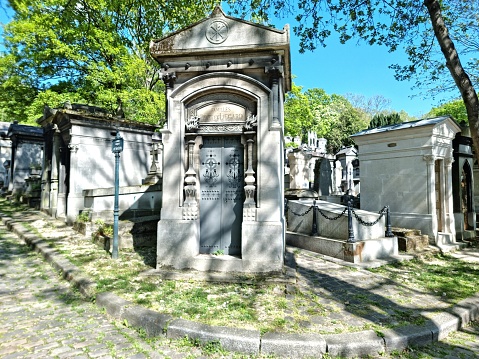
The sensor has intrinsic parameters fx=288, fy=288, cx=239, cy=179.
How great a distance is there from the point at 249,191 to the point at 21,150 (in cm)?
2089

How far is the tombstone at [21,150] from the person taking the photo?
19250 mm

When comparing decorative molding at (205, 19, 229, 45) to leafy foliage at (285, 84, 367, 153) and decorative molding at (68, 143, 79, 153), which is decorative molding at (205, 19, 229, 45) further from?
leafy foliage at (285, 84, 367, 153)

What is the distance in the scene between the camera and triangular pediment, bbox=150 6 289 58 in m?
5.40

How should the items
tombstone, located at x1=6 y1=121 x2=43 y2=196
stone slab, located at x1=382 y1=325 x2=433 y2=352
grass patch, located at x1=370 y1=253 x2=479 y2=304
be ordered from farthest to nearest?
tombstone, located at x1=6 y1=121 x2=43 y2=196 < grass patch, located at x1=370 y1=253 x2=479 y2=304 < stone slab, located at x1=382 y1=325 x2=433 y2=352

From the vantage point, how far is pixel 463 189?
10.9 metres

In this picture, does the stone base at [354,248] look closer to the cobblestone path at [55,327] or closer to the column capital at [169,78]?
the cobblestone path at [55,327]

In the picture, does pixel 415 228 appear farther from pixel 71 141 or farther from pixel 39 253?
pixel 71 141

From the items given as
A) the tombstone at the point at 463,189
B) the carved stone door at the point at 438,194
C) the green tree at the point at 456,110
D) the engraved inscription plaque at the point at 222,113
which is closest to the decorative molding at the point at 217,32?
the engraved inscription plaque at the point at 222,113

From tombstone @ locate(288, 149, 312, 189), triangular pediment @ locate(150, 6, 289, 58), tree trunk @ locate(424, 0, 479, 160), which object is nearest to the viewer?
triangular pediment @ locate(150, 6, 289, 58)

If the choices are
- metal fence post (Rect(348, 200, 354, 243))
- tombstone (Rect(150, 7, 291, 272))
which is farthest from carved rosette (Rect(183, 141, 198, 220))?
metal fence post (Rect(348, 200, 354, 243))

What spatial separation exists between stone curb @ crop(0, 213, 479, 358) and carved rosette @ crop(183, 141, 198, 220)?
6.32 feet

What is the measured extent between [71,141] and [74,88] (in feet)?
29.4

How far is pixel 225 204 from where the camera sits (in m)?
5.82

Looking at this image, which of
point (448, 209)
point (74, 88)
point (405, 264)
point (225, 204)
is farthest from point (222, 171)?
point (74, 88)
